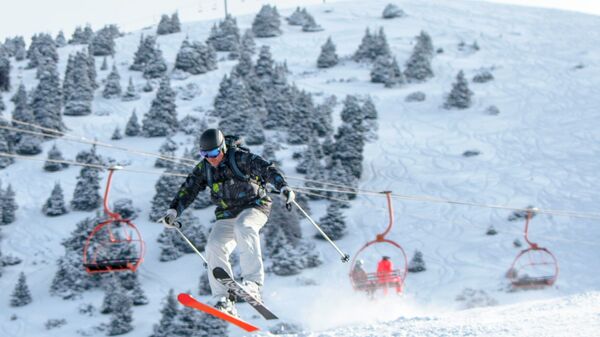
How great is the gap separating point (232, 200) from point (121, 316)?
21.5 m

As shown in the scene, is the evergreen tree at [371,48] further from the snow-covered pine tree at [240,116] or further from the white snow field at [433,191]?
the snow-covered pine tree at [240,116]

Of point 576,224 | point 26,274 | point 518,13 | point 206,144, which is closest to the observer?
point 206,144

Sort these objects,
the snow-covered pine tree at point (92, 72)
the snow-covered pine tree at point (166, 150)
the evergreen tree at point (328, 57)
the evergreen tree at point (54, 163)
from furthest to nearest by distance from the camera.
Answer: the evergreen tree at point (328, 57)
the snow-covered pine tree at point (92, 72)
the evergreen tree at point (54, 163)
the snow-covered pine tree at point (166, 150)

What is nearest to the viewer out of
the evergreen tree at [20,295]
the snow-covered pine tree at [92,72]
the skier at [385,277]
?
the skier at [385,277]

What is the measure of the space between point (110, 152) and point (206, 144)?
135 ft

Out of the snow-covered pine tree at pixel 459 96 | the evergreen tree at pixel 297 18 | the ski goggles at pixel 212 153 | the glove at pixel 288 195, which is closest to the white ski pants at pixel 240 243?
the glove at pixel 288 195

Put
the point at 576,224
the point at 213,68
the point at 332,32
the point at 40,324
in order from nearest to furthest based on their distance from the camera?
1. the point at 40,324
2. the point at 576,224
3. the point at 213,68
4. the point at 332,32

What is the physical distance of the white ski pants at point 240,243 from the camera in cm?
902

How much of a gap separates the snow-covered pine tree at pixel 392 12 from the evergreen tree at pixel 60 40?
2985cm

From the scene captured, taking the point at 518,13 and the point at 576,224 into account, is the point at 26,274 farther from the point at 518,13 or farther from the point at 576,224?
the point at 518,13

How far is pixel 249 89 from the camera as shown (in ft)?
178

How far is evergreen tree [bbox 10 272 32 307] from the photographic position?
32.8m

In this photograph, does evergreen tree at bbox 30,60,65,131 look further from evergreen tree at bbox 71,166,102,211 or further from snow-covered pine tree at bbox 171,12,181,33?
snow-covered pine tree at bbox 171,12,181,33

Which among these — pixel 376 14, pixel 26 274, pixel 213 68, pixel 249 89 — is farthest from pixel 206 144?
pixel 376 14
